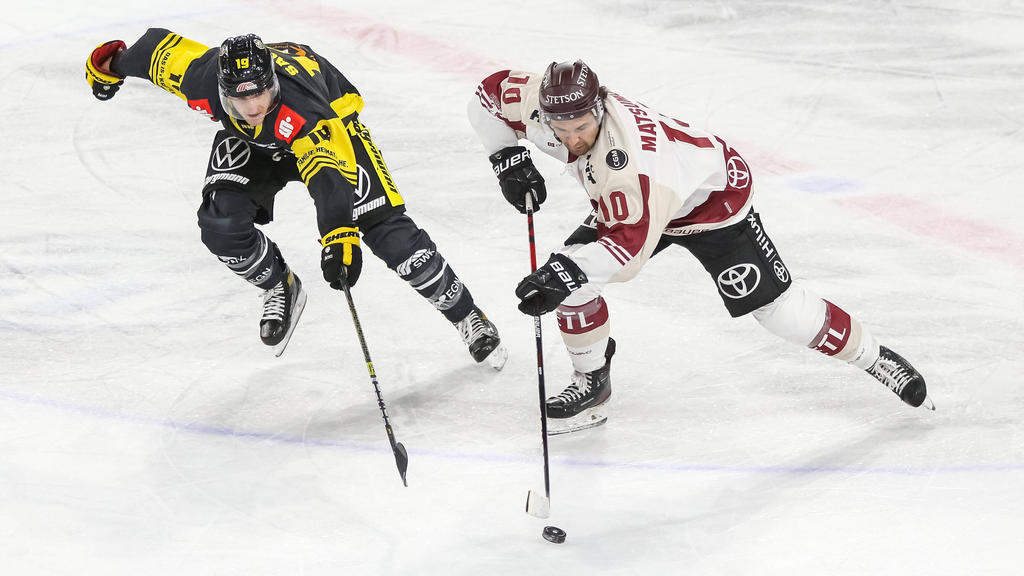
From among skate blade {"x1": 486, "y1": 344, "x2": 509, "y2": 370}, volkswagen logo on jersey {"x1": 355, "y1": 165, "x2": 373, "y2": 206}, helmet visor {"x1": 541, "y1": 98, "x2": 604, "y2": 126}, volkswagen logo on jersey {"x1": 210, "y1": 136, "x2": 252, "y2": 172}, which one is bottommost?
skate blade {"x1": 486, "y1": 344, "x2": 509, "y2": 370}

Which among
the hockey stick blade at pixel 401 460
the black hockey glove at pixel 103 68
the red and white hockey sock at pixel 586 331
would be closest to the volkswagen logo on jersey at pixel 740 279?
the red and white hockey sock at pixel 586 331

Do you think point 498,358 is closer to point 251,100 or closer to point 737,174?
point 737,174

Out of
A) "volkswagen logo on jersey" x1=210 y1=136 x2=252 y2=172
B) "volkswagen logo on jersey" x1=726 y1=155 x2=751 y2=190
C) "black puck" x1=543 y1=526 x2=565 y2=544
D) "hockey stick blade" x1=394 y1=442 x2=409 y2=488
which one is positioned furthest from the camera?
"volkswagen logo on jersey" x1=210 y1=136 x2=252 y2=172

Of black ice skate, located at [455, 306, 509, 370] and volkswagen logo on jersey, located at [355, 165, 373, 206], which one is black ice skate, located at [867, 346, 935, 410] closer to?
black ice skate, located at [455, 306, 509, 370]

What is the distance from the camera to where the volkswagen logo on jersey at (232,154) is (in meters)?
3.73

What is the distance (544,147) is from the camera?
11.6ft

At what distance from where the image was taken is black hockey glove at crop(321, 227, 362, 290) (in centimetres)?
329

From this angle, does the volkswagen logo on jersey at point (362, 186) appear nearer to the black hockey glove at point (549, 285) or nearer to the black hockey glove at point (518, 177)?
the black hockey glove at point (518, 177)

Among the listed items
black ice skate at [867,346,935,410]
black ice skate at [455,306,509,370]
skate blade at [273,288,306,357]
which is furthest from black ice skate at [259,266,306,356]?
black ice skate at [867,346,935,410]

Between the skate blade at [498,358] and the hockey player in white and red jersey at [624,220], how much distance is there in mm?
346

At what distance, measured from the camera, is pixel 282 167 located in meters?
3.82

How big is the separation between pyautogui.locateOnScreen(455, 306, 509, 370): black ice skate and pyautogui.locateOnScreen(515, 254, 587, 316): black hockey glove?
0.79 meters

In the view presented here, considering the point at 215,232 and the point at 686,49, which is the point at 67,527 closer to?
the point at 215,232

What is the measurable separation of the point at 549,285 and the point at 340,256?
0.67 m
